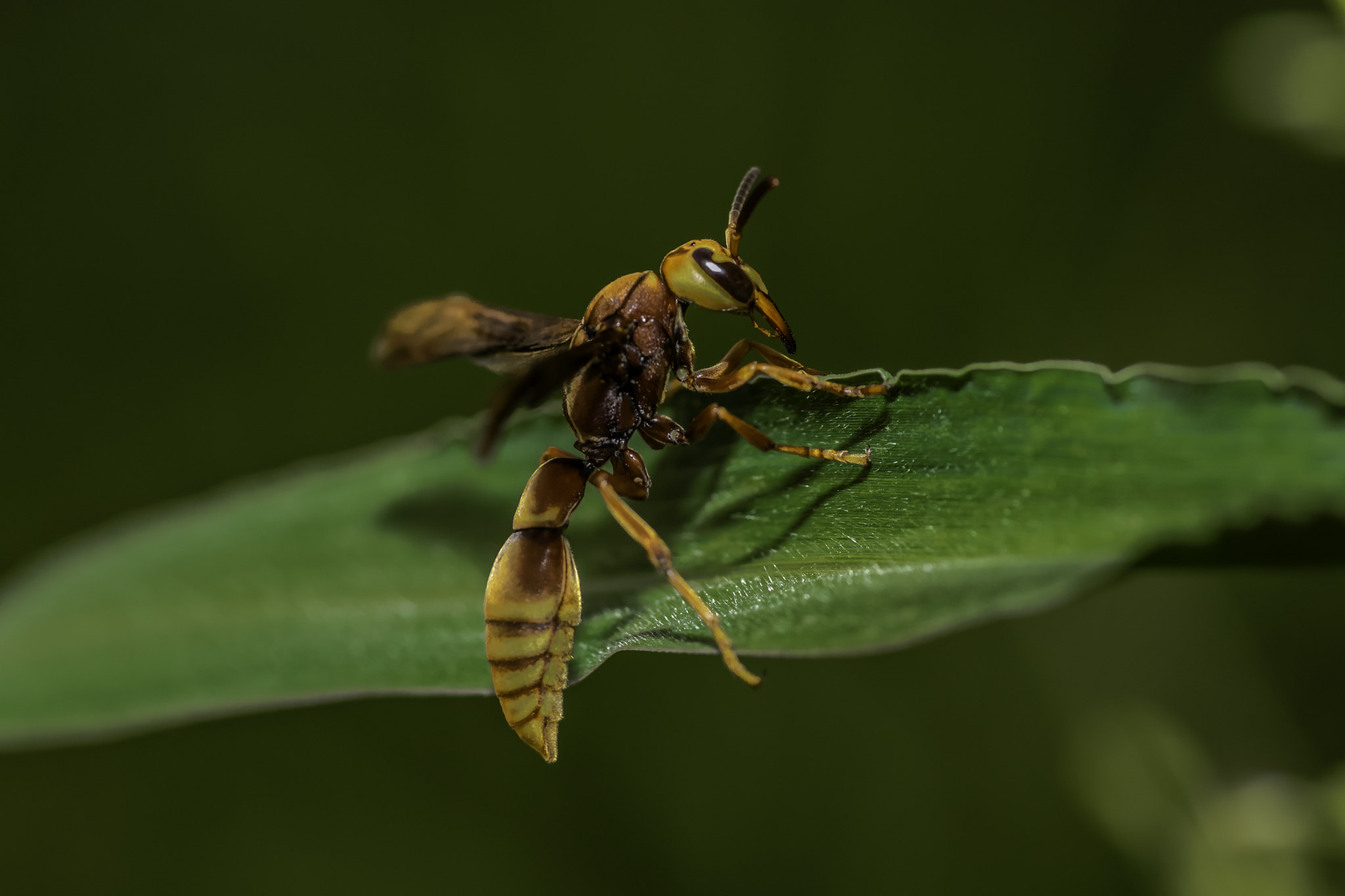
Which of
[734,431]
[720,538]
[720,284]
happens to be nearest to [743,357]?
[720,284]

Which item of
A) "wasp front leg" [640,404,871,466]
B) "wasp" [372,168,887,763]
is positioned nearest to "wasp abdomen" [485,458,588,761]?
"wasp" [372,168,887,763]

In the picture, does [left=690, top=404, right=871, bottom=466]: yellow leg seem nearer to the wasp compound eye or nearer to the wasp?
the wasp

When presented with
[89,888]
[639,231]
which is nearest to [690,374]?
[639,231]

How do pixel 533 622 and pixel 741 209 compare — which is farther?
pixel 741 209

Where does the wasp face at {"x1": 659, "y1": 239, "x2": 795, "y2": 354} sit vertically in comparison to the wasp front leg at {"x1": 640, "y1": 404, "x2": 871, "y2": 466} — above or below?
above

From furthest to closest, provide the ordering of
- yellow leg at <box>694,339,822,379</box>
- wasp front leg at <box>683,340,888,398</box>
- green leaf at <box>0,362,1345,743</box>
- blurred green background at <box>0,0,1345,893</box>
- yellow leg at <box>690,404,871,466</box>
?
1. blurred green background at <box>0,0,1345,893</box>
2. yellow leg at <box>694,339,822,379</box>
3. wasp front leg at <box>683,340,888,398</box>
4. yellow leg at <box>690,404,871,466</box>
5. green leaf at <box>0,362,1345,743</box>

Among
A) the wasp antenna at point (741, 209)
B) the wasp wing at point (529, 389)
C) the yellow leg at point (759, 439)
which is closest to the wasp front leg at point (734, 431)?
the yellow leg at point (759, 439)

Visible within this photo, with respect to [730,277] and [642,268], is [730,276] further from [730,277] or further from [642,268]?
[642,268]
